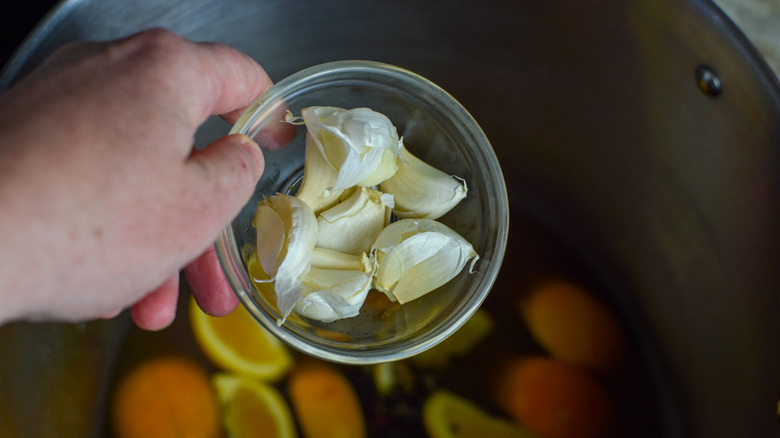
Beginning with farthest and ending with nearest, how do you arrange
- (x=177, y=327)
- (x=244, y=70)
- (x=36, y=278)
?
1. (x=177, y=327)
2. (x=244, y=70)
3. (x=36, y=278)

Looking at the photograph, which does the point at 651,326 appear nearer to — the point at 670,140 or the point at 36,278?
the point at 670,140

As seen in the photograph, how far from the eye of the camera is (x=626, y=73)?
70 cm

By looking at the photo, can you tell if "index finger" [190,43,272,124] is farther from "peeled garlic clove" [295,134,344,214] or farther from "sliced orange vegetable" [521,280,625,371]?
"sliced orange vegetable" [521,280,625,371]

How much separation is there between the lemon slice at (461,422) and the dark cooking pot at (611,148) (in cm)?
21

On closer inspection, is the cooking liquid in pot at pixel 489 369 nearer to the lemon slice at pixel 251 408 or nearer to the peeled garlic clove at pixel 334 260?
the lemon slice at pixel 251 408

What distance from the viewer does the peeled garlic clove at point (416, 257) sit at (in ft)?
1.75

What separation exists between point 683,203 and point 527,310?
236mm

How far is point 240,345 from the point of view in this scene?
715mm

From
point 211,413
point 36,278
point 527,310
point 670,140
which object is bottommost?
point 211,413

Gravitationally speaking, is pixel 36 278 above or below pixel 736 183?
below

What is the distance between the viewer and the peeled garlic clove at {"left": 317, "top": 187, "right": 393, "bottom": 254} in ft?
1.79

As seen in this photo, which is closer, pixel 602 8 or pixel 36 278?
pixel 36 278

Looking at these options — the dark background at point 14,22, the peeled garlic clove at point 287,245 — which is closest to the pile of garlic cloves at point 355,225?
the peeled garlic clove at point 287,245

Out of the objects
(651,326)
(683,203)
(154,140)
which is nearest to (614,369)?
(651,326)
